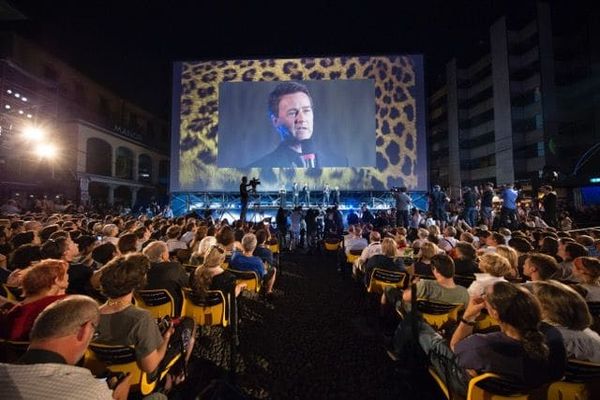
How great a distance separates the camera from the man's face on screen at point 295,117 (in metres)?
14.5

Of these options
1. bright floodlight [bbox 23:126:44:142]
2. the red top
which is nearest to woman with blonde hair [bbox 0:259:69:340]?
the red top

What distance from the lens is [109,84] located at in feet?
73.7

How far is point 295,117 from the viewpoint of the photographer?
14.6 metres

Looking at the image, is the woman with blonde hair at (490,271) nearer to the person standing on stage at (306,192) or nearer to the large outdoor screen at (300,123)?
the person standing on stage at (306,192)

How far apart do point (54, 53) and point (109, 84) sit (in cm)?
458

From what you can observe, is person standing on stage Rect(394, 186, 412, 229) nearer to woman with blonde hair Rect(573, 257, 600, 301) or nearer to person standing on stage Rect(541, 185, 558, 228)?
person standing on stage Rect(541, 185, 558, 228)

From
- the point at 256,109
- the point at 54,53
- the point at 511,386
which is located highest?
the point at 54,53

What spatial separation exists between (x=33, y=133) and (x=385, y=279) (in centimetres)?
1851

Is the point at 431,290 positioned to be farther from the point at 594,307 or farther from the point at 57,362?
the point at 57,362

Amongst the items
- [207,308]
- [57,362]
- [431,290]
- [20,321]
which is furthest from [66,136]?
[431,290]

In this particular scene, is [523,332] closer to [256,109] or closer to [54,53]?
[256,109]

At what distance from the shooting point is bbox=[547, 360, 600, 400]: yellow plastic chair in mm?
1598

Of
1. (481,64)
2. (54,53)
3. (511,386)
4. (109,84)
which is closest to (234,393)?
(511,386)

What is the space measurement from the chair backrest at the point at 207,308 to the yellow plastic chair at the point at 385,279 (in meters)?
1.90
